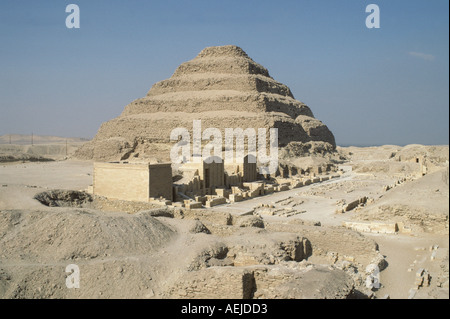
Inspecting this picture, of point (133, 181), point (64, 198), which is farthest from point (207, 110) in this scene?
point (64, 198)

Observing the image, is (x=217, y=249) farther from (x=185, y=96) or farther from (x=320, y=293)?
(x=185, y=96)

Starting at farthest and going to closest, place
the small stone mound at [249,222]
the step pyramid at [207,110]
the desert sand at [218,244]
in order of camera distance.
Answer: the step pyramid at [207,110]
the small stone mound at [249,222]
the desert sand at [218,244]

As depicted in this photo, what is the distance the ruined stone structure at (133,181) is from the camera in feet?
65.7

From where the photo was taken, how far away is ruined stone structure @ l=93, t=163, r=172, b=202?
65.7ft

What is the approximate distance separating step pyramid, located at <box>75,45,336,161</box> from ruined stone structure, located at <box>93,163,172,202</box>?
23.4m

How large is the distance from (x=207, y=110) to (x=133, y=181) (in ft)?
104

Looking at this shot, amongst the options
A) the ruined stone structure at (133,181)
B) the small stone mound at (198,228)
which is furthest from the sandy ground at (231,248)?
the ruined stone structure at (133,181)

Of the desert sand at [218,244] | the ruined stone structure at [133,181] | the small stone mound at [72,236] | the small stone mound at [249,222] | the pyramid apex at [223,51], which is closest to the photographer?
the desert sand at [218,244]

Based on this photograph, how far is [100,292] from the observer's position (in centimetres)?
803

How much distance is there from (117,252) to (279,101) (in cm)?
4767

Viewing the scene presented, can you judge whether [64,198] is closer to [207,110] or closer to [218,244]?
[218,244]

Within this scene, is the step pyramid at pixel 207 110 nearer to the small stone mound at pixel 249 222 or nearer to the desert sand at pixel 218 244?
the desert sand at pixel 218 244

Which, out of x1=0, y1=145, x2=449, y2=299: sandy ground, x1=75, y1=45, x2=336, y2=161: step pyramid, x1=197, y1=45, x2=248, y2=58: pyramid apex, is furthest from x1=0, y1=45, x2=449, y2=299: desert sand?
x1=197, y1=45, x2=248, y2=58: pyramid apex

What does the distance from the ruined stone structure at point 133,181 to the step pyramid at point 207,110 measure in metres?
23.4
